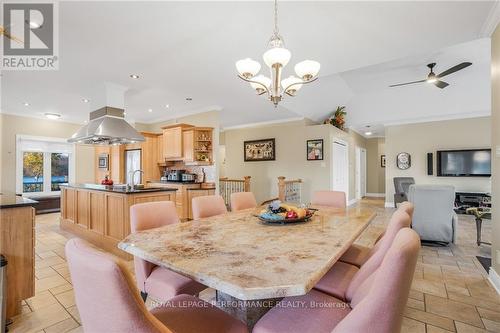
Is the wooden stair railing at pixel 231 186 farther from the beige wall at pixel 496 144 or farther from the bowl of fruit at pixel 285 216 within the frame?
the beige wall at pixel 496 144

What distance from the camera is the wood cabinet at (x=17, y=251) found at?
6.26 feet

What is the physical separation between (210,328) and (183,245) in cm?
44

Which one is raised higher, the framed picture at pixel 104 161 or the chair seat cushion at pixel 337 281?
the framed picture at pixel 104 161

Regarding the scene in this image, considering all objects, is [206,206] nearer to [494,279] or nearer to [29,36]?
[29,36]

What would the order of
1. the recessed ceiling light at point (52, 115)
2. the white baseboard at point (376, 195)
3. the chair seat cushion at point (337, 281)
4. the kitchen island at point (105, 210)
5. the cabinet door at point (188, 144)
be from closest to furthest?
the chair seat cushion at point (337, 281) → the kitchen island at point (105, 210) → the cabinet door at point (188, 144) → the recessed ceiling light at point (52, 115) → the white baseboard at point (376, 195)

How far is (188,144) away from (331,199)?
3649 millimetres

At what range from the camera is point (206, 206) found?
2414 millimetres

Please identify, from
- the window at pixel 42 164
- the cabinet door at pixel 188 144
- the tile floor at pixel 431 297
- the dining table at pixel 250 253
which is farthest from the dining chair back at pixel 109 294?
the window at pixel 42 164

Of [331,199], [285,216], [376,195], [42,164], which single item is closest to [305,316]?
A: [285,216]

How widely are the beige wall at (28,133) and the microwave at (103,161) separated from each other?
27 centimetres

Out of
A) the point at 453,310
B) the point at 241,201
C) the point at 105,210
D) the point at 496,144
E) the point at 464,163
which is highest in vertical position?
the point at 496,144

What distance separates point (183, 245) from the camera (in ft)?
4.38

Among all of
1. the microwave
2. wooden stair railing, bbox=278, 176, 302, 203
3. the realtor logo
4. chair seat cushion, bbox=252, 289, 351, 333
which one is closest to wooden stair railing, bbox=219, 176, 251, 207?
wooden stair railing, bbox=278, 176, 302, 203

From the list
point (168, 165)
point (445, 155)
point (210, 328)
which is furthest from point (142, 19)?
point (445, 155)
